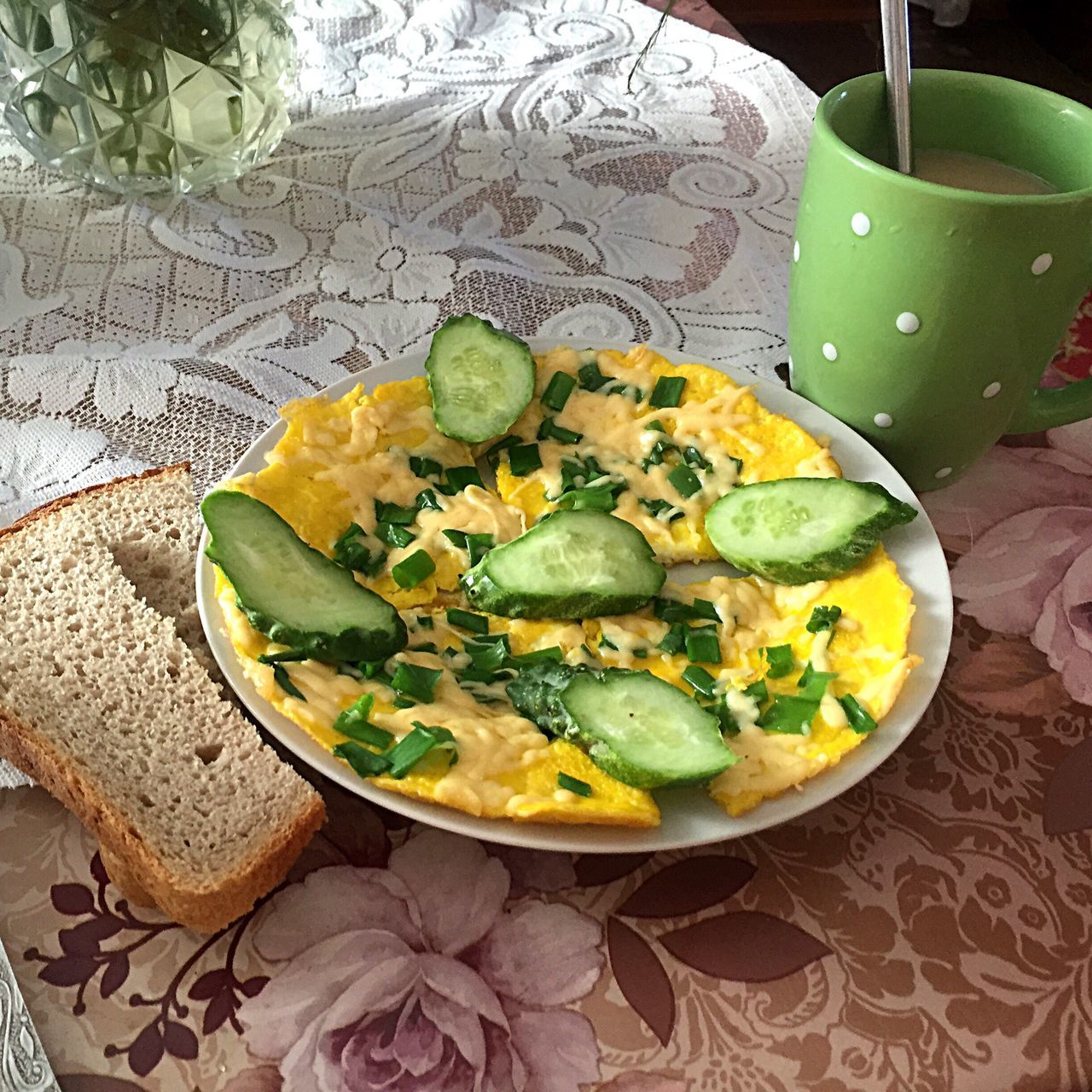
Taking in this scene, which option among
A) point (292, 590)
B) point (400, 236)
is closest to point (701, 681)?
point (292, 590)

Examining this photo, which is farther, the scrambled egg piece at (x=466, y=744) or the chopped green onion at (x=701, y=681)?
the chopped green onion at (x=701, y=681)

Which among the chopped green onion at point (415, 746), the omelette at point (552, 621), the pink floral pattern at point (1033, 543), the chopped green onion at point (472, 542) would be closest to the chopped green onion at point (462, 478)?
the omelette at point (552, 621)

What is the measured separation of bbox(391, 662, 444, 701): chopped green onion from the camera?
1.15 metres

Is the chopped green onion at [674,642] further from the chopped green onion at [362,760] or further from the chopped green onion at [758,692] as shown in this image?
the chopped green onion at [362,760]

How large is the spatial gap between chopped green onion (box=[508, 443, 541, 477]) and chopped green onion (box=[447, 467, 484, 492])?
0.05 metres

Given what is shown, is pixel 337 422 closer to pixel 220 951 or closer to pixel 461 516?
pixel 461 516

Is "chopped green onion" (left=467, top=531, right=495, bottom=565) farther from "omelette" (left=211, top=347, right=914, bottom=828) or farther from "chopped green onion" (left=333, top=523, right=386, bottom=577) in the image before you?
"chopped green onion" (left=333, top=523, right=386, bottom=577)

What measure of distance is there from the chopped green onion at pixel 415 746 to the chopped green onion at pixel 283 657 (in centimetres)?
14

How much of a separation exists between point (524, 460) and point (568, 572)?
0.25 metres

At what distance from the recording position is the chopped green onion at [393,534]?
1339mm

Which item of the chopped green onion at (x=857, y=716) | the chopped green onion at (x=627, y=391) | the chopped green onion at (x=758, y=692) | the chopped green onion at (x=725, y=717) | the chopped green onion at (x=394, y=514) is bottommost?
the chopped green onion at (x=725, y=717)

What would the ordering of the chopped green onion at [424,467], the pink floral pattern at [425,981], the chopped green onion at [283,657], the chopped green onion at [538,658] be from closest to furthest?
the pink floral pattern at [425,981] → the chopped green onion at [283,657] → the chopped green onion at [538,658] → the chopped green onion at [424,467]

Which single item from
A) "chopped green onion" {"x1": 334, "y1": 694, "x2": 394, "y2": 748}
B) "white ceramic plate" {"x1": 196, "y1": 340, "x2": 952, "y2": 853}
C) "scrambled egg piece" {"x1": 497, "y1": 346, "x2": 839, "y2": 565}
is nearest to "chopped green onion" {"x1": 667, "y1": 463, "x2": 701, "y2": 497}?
"scrambled egg piece" {"x1": 497, "y1": 346, "x2": 839, "y2": 565}

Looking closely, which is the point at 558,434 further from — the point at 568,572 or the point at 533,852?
the point at 533,852
